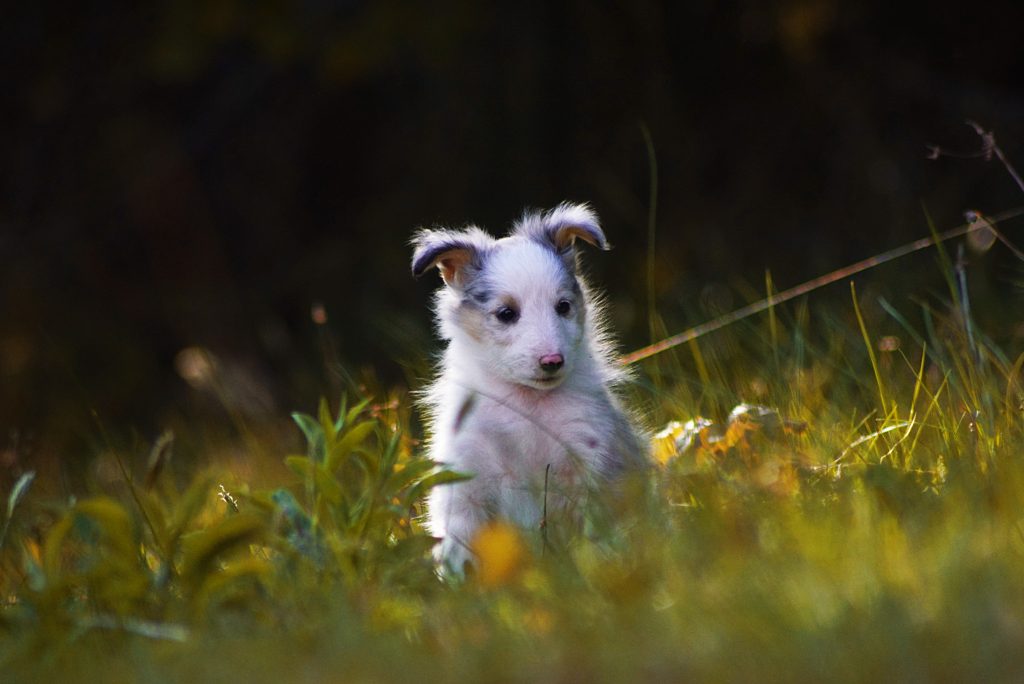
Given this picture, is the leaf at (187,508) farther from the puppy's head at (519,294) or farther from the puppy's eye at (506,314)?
the puppy's eye at (506,314)

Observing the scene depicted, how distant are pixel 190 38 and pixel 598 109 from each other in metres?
3.06

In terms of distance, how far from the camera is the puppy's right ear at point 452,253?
4883 mm

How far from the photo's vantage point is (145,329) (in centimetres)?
1112

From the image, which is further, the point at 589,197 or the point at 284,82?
the point at 284,82

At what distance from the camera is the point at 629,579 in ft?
9.39

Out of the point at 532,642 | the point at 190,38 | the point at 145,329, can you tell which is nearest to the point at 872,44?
the point at 190,38

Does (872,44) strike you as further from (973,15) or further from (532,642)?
(532,642)

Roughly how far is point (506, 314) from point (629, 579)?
201 cm

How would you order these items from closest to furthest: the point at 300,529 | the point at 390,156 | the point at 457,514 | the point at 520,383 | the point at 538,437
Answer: the point at 300,529
the point at 457,514
the point at 538,437
the point at 520,383
the point at 390,156

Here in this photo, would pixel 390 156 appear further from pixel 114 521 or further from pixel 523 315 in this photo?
pixel 114 521

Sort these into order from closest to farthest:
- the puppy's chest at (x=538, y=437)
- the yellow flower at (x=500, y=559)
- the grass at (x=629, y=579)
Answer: the grass at (x=629, y=579) < the yellow flower at (x=500, y=559) < the puppy's chest at (x=538, y=437)

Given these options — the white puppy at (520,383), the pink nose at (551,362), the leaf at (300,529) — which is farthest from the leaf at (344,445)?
the pink nose at (551,362)

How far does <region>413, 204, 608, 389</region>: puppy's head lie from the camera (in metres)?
4.57

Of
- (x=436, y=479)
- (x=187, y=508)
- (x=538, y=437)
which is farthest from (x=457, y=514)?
(x=187, y=508)
